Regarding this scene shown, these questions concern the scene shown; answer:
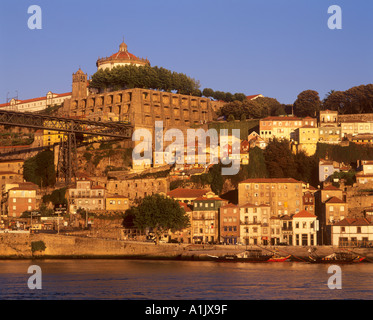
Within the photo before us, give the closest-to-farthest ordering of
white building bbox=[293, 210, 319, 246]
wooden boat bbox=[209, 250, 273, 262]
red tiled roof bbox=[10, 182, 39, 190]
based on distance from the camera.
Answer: wooden boat bbox=[209, 250, 273, 262]
white building bbox=[293, 210, 319, 246]
red tiled roof bbox=[10, 182, 39, 190]

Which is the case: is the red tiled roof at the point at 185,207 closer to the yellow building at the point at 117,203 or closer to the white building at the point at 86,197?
the yellow building at the point at 117,203

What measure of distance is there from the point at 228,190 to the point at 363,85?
34.9 metres

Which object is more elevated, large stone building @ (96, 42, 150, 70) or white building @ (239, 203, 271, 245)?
large stone building @ (96, 42, 150, 70)

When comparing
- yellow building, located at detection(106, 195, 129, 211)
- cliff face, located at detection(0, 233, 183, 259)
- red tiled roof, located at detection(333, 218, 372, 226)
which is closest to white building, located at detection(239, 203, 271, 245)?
red tiled roof, located at detection(333, 218, 372, 226)

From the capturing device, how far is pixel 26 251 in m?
85.6

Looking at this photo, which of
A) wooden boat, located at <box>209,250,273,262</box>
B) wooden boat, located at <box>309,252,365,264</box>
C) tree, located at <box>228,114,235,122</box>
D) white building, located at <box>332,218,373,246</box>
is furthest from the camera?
tree, located at <box>228,114,235,122</box>

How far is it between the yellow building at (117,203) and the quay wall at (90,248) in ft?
36.1

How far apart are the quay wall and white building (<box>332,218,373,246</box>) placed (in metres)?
4.88

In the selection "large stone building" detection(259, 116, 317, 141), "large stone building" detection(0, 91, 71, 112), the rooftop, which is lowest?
the rooftop

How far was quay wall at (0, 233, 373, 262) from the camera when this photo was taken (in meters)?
84.1

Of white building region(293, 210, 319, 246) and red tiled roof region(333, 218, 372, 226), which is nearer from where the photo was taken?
red tiled roof region(333, 218, 372, 226)

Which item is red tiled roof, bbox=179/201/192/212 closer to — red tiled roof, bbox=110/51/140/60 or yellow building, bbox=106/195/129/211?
yellow building, bbox=106/195/129/211

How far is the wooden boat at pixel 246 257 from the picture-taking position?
80.2 m

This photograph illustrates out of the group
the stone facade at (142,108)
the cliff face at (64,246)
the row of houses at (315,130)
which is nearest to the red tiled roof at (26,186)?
the cliff face at (64,246)
